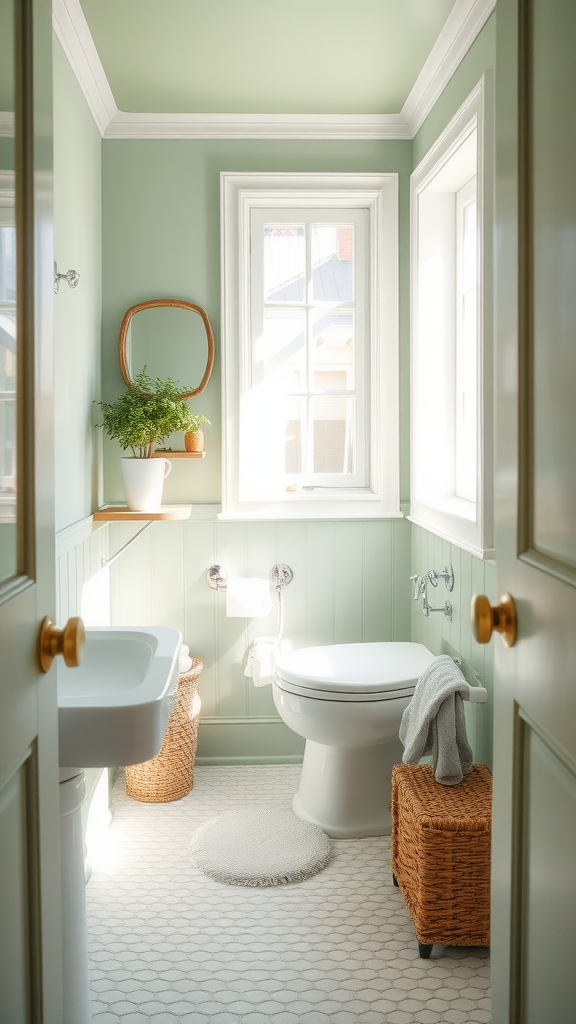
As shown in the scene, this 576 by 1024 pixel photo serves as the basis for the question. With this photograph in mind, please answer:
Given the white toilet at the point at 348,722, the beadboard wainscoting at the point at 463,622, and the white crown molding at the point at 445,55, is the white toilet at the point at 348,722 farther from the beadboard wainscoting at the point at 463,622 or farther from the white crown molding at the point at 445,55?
the white crown molding at the point at 445,55

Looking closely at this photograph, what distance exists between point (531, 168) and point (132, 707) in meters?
1.11

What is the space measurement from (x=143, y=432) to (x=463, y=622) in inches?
49.3

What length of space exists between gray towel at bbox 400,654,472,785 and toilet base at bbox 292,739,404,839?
475mm

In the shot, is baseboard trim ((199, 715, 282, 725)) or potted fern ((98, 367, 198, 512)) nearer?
potted fern ((98, 367, 198, 512))

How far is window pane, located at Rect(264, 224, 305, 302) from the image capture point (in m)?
3.35

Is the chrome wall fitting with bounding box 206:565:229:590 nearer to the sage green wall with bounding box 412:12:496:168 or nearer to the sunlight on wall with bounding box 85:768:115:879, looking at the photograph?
the sunlight on wall with bounding box 85:768:115:879

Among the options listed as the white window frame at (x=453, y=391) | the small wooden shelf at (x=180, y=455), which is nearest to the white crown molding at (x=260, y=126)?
the white window frame at (x=453, y=391)

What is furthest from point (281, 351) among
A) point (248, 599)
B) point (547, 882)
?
point (547, 882)

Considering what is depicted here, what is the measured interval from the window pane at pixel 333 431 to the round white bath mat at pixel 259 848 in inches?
53.4

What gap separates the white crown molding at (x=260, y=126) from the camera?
317cm

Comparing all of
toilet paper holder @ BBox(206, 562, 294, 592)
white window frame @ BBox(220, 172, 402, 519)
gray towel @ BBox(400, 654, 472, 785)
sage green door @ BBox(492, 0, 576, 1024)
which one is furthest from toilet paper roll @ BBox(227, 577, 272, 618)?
sage green door @ BBox(492, 0, 576, 1024)

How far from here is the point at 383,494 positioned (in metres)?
3.35

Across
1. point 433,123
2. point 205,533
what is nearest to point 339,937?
point 205,533

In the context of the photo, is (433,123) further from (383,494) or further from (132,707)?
(132,707)
